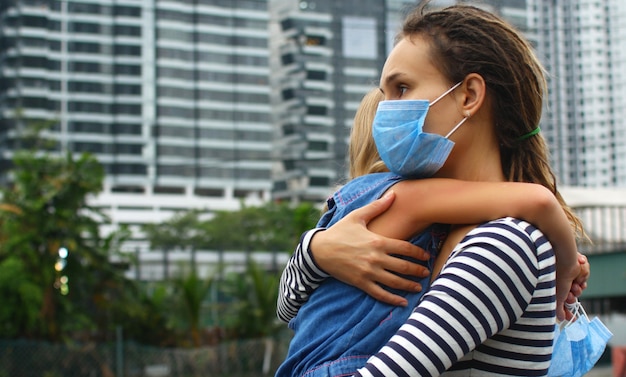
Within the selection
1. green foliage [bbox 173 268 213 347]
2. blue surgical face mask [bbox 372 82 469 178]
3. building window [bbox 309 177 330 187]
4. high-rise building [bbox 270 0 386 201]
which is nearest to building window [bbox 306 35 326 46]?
high-rise building [bbox 270 0 386 201]

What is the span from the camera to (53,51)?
49.2m

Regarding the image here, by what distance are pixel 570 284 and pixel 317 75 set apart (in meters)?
45.8

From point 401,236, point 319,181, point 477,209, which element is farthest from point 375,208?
point 319,181

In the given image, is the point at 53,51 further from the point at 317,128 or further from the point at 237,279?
the point at 237,279

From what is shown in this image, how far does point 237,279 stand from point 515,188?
1487 centimetres

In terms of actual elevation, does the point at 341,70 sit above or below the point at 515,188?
above

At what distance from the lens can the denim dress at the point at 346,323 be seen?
116 cm

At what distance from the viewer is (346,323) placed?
3.89ft

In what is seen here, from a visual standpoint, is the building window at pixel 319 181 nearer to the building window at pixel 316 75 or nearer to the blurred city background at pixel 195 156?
the blurred city background at pixel 195 156

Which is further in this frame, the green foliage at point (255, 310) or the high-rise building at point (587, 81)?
the high-rise building at point (587, 81)

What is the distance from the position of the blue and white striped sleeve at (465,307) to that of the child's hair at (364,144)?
544mm

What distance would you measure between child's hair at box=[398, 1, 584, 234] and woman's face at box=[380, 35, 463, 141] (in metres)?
0.01

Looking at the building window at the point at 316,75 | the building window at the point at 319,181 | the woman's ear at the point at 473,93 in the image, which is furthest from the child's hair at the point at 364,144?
the building window at the point at 319,181

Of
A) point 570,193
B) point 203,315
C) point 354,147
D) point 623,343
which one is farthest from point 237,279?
point 354,147
